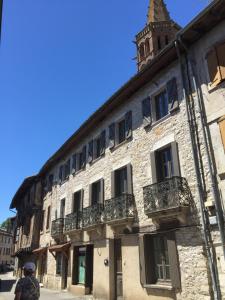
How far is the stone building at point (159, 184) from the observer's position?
9.24 meters

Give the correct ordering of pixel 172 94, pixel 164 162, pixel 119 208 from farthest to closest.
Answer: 1. pixel 119 208
2. pixel 164 162
3. pixel 172 94

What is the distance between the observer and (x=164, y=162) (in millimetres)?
11695

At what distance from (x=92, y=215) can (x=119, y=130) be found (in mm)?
4545

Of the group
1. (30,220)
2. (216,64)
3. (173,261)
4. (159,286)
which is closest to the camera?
(173,261)

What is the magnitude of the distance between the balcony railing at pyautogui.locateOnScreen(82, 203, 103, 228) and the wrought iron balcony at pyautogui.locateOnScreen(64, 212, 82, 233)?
94cm

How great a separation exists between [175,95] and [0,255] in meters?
71.8

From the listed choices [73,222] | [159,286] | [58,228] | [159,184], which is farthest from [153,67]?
[58,228]

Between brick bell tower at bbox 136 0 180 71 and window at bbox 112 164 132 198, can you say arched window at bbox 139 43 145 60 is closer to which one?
brick bell tower at bbox 136 0 180 71

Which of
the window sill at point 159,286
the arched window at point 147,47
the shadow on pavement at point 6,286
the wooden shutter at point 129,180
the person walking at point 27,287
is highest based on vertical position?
the arched window at point 147,47

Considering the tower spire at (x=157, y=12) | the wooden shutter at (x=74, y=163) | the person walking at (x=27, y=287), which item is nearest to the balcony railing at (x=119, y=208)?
the wooden shutter at (x=74, y=163)

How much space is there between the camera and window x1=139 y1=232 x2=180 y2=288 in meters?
9.85

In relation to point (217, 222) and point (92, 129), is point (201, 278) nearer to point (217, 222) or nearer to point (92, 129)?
point (217, 222)

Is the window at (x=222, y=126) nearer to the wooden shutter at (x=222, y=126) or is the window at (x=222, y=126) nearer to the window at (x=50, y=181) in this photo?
the wooden shutter at (x=222, y=126)

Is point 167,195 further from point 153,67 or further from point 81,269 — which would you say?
point 81,269
